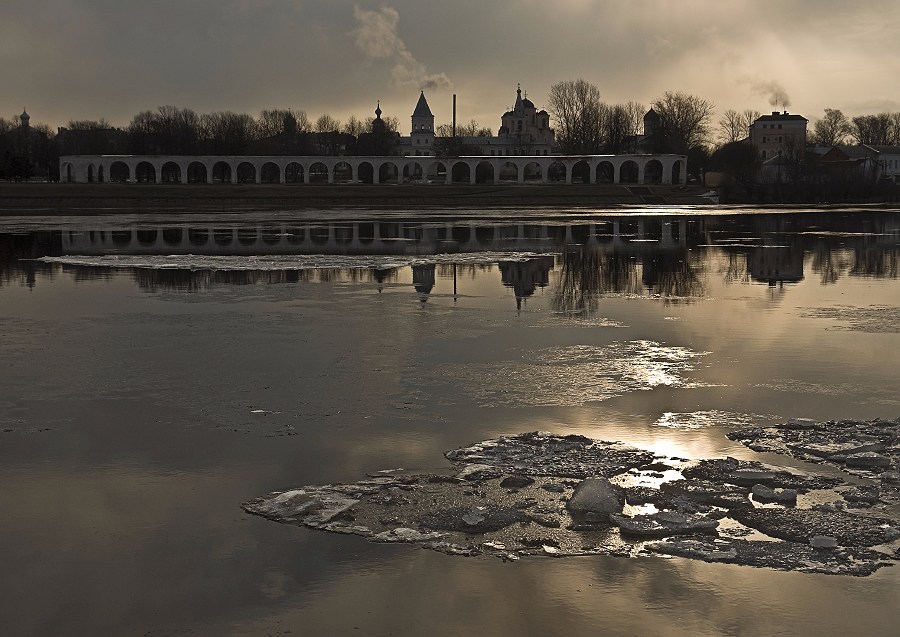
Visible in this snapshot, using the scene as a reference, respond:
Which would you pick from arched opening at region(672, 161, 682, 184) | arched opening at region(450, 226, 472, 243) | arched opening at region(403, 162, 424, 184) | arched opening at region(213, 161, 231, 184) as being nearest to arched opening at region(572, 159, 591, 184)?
arched opening at region(672, 161, 682, 184)

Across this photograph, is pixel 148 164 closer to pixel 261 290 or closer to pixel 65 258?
pixel 65 258

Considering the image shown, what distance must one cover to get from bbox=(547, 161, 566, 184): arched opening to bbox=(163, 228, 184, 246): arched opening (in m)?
67.4

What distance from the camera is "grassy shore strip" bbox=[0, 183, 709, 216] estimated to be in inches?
2677

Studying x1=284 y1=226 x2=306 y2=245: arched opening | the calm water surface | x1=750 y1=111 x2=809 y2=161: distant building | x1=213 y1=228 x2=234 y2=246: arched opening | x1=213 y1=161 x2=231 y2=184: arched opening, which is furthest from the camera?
x1=750 y1=111 x2=809 y2=161: distant building

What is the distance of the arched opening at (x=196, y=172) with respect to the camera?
107 metres

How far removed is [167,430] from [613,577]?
4.64 m

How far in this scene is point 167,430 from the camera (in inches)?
348

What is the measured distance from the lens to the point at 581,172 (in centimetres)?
11062

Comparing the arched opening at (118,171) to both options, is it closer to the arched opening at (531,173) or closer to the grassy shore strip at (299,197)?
the grassy shore strip at (299,197)

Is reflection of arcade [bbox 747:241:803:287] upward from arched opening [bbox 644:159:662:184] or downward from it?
downward

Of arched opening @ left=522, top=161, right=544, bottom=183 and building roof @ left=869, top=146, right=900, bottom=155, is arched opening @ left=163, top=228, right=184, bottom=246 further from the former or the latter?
building roof @ left=869, top=146, right=900, bottom=155

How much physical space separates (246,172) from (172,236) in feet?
250

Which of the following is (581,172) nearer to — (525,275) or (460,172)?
(460,172)

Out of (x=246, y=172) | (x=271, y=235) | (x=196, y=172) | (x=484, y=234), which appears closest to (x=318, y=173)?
(x=246, y=172)
